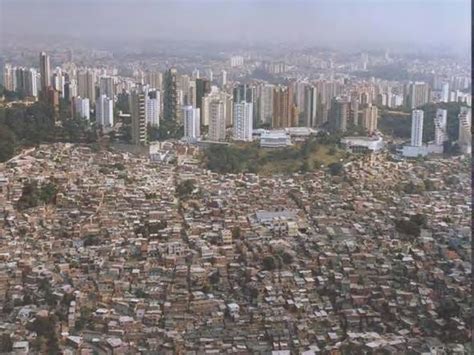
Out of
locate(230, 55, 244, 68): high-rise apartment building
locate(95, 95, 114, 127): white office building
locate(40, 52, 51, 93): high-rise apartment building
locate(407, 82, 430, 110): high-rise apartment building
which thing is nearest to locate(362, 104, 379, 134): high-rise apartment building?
locate(407, 82, 430, 110): high-rise apartment building

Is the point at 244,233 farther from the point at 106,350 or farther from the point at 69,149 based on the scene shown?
the point at 69,149

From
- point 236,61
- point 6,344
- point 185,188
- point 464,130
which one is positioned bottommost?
point 6,344

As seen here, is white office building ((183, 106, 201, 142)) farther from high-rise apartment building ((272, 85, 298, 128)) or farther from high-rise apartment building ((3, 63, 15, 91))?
high-rise apartment building ((3, 63, 15, 91))

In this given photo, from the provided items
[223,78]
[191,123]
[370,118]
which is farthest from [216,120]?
[370,118]

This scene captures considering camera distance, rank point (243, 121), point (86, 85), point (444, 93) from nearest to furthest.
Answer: point (444, 93)
point (243, 121)
point (86, 85)

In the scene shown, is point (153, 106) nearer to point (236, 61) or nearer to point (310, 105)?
point (236, 61)

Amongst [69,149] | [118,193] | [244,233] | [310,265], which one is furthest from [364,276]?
[69,149]
